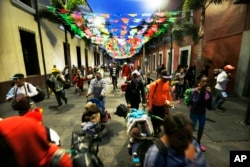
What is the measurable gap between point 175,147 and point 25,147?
1.15 metres

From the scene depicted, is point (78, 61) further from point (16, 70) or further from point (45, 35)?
point (16, 70)

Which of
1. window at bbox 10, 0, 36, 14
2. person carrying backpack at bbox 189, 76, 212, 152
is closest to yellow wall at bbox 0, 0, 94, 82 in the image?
window at bbox 10, 0, 36, 14

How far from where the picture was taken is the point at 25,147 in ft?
2.65

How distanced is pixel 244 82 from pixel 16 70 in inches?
443

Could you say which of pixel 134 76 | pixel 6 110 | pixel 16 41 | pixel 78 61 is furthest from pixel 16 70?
pixel 78 61

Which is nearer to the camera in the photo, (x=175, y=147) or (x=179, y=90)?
(x=175, y=147)

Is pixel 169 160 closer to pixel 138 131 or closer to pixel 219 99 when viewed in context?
pixel 138 131

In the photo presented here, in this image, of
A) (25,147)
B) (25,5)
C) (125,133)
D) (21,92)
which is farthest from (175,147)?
(25,5)

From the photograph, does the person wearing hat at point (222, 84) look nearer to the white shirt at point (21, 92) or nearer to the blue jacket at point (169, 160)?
the blue jacket at point (169, 160)

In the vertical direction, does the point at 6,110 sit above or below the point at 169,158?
below

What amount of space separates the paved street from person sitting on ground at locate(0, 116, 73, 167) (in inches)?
93.4

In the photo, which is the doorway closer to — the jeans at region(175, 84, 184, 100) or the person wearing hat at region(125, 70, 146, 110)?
the person wearing hat at region(125, 70, 146, 110)

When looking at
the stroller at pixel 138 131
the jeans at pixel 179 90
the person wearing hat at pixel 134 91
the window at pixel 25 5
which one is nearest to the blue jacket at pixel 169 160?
the stroller at pixel 138 131

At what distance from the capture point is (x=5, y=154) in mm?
772
